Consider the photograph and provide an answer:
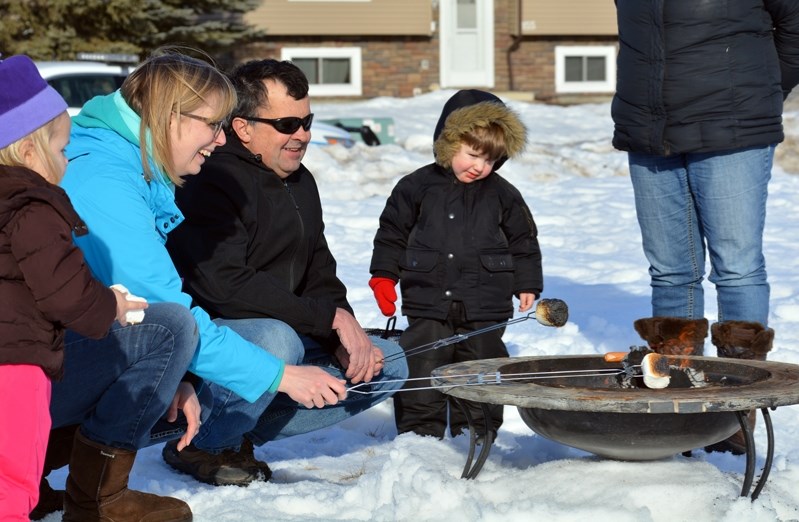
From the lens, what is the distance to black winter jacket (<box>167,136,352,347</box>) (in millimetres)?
3885

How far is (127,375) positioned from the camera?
128 inches

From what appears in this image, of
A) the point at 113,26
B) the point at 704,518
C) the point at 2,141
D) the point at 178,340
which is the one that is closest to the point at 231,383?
the point at 178,340

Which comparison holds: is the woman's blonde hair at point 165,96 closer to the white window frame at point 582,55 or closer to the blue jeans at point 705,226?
the blue jeans at point 705,226

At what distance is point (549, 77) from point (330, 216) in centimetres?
1241

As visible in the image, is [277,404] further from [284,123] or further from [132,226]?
[132,226]

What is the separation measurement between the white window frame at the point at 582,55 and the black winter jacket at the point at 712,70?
1760 cm

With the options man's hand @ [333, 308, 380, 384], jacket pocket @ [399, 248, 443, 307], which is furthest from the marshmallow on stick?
jacket pocket @ [399, 248, 443, 307]

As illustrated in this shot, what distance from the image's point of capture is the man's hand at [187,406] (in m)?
3.44

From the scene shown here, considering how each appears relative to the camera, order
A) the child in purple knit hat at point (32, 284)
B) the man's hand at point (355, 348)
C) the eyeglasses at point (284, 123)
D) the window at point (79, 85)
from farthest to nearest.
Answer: the window at point (79, 85), the eyeglasses at point (284, 123), the man's hand at point (355, 348), the child in purple knit hat at point (32, 284)

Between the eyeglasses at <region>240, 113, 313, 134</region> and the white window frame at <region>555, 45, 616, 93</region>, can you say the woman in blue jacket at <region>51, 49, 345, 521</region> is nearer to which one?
the eyeglasses at <region>240, 113, 313, 134</region>

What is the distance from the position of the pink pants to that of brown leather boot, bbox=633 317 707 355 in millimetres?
2567

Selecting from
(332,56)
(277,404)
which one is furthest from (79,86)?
(277,404)

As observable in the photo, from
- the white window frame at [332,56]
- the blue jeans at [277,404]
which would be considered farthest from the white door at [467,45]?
the blue jeans at [277,404]

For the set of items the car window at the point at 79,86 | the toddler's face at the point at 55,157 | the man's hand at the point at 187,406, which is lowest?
the man's hand at the point at 187,406
